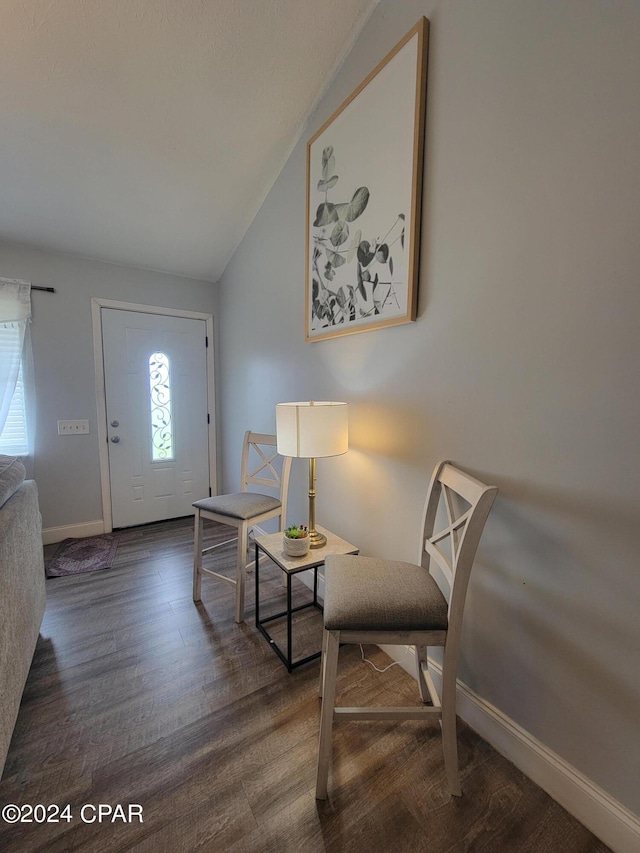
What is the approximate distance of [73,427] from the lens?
2.88 m

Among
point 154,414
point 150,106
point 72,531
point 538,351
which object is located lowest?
point 72,531

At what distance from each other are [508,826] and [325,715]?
Answer: 1.99ft

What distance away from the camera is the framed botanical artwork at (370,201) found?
1393 mm

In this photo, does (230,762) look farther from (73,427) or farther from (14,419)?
(14,419)

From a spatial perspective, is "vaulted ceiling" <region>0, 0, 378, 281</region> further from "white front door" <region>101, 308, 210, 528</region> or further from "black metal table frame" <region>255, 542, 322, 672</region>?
"black metal table frame" <region>255, 542, 322, 672</region>

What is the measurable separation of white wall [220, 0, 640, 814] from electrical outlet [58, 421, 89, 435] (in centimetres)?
269

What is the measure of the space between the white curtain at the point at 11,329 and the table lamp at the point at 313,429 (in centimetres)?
239

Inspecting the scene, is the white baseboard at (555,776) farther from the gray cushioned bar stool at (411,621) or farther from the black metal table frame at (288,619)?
the black metal table frame at (288,619)

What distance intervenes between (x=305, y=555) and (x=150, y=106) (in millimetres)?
2483

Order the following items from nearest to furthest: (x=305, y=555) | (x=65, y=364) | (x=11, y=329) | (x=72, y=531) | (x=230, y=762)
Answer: (x=230, y=762), (x=305, y=555), (x=11, y=329), (x=65, y=364), (x=72, y=531)

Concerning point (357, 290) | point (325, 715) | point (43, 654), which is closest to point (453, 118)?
point (357, 290)

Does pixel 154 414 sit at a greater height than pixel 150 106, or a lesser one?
lesser

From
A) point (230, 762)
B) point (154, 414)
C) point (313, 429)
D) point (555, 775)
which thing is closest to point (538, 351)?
point (313, 429)

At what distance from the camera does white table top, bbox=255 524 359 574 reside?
1500mm
